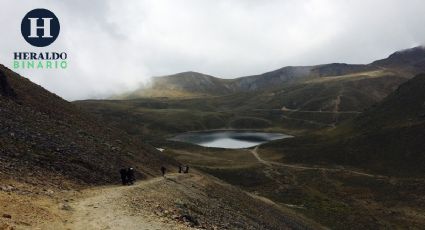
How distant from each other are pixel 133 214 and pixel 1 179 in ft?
35.0

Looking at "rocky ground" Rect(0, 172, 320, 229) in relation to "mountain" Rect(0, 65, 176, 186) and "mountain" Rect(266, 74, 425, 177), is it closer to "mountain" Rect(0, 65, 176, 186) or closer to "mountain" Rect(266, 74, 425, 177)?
"mountain" Rect(0, 65, 176, 186)

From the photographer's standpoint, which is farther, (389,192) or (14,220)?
(389,192)

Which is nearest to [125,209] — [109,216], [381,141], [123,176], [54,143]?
[109,216]

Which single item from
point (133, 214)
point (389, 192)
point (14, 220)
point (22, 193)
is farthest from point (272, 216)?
point (389, 192)

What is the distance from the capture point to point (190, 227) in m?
32.9

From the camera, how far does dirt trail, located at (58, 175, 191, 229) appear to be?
29.7 metres

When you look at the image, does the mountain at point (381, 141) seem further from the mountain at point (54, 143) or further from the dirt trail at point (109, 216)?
the dirt trail at point (109, 216)

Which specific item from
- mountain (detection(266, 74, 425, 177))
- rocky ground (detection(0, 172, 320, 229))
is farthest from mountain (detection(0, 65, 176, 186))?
mountain (detection(266, 74, 425, 177))

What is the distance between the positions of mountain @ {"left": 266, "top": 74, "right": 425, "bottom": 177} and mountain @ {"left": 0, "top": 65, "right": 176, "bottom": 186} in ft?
257

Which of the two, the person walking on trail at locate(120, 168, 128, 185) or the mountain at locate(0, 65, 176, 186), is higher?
the mountain at locate(0, 65, 176, 186)

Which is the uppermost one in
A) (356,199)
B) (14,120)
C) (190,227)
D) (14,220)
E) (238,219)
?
(14,120)

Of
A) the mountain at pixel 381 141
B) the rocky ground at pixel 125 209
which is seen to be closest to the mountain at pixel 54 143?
the rocky ground at pixel 125 209

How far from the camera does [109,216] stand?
1248 inches

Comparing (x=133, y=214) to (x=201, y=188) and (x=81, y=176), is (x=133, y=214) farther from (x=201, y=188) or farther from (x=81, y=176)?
(x=201, y=188)
